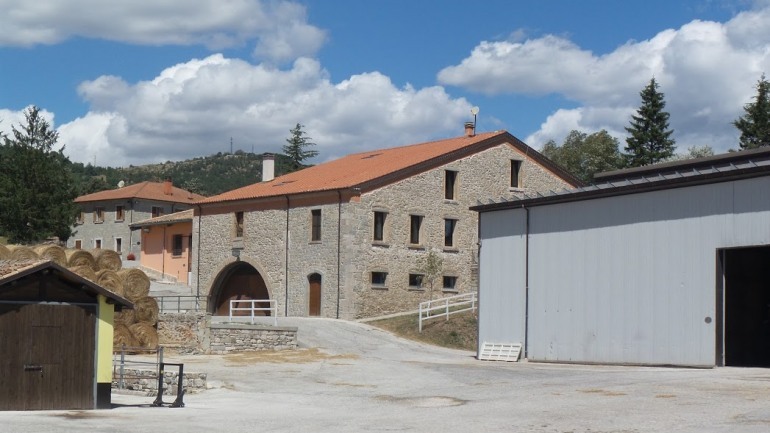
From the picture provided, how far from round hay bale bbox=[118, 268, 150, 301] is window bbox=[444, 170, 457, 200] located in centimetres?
1623

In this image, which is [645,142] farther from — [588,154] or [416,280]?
[416,280]

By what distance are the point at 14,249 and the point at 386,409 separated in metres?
17.7

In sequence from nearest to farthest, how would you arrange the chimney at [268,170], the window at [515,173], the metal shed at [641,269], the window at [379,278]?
the metal shed at [641,269]
the window at [379,278]
the window at [515,173]
the chimney at [268,170]

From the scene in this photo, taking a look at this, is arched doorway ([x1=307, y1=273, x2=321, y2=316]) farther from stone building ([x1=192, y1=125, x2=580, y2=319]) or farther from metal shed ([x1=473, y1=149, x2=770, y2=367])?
→ metal shed ([x1=473, y1=149, x2=770, y2=367])

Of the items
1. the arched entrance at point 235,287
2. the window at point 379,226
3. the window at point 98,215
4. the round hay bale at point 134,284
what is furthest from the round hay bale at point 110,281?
the window at point 98,215

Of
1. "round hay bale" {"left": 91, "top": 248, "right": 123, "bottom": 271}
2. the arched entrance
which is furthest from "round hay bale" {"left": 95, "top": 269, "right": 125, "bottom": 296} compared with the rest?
the arched entrance

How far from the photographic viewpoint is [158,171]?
15812 cm

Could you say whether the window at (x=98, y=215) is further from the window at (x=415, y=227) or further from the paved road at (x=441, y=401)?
the paved road at (x=441, y=401)

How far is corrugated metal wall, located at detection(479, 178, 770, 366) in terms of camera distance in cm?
2402

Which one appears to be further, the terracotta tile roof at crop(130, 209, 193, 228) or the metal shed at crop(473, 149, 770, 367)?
the terracotta tile roof at crop(130, 209, 193, 228)

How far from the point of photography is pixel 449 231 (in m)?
47.6

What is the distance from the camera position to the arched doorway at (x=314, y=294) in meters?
45.7

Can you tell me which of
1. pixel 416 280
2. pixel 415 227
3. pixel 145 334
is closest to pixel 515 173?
pixel 415 227

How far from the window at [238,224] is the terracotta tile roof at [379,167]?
2.95 ft
